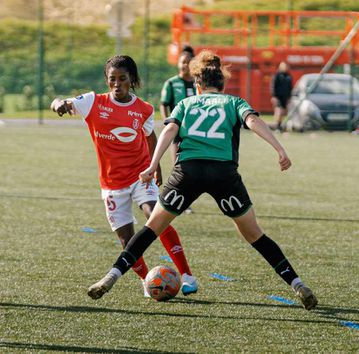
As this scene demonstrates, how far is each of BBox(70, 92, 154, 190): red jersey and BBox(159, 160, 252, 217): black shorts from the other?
67cm

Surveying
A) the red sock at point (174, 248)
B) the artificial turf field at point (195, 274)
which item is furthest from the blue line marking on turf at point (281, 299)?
the red sock at point (174, 248)

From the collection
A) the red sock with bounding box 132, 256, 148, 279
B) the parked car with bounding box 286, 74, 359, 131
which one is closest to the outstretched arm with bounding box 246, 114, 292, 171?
the red sock with bounding box 132, 256, 148, 279

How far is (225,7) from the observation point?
180 feet

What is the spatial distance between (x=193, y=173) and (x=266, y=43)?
41186 mm

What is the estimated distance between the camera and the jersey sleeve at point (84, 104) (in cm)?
693

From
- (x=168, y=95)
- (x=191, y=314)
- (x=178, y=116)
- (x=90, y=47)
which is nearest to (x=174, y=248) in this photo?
(x=191, y=314)

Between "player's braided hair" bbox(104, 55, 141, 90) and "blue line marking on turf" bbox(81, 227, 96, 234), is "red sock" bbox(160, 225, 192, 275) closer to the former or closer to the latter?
"player's braided hair" bbox(104, 55, 141, 90)

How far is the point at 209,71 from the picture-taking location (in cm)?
655

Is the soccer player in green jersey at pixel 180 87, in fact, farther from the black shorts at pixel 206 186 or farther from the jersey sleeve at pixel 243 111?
the black shorts at pixel 206 186

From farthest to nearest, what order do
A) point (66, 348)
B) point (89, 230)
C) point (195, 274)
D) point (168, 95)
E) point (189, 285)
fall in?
point (168, 95) → point (89, 230) → point (195, 274) → point (189, 285) → point (66, 348)

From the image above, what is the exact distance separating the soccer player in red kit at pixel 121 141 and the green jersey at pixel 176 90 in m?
A: 3.87

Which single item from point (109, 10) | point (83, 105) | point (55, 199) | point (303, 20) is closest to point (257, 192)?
point (55, 199)

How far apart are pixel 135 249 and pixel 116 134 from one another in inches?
36.2

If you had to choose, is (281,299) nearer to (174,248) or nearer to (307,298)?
(307,298)
